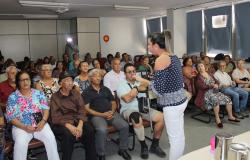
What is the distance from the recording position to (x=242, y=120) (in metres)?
4.70

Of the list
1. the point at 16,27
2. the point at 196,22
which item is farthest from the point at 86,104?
the point at 16,27

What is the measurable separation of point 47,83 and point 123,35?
7.61 meters

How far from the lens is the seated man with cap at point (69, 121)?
2.93m

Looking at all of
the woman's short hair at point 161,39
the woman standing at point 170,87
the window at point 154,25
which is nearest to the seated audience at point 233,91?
the woman standing at point 170,87

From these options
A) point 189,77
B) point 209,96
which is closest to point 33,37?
point 189,77

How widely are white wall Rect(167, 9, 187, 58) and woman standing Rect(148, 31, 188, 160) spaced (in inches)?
232

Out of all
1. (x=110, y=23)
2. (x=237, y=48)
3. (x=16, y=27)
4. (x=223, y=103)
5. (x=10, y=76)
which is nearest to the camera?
(x=10, y=76)

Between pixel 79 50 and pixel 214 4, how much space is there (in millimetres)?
5018

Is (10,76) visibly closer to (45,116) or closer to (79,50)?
(45,116)

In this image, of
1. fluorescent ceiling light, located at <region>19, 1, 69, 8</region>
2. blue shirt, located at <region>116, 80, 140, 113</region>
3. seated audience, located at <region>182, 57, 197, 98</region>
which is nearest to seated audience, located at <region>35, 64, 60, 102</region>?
blue shirt, located at <region>116, 80, 140, 113</region>

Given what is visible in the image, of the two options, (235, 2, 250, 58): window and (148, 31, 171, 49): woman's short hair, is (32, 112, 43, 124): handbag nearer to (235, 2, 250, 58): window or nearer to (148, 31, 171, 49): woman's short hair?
(148, 31, 171, 49): woman's short hair

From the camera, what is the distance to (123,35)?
11016 mm

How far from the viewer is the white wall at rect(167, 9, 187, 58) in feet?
26.7

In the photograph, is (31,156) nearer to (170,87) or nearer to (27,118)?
(27,118)
